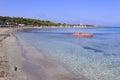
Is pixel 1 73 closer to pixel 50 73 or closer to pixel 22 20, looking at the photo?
pixel 50 73

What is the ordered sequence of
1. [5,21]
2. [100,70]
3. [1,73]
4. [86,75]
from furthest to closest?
[5,21] → [100,70] → [86,75] → [1,73]

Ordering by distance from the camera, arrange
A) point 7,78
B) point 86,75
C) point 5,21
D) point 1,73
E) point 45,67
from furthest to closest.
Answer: point 5,21 < point 45,67 < point 86,75 < point 1,73 < point 7,78

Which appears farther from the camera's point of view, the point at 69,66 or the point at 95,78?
the point at 69,66

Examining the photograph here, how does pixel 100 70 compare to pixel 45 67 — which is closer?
pixel 100 70

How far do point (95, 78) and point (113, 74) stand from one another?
1537mm

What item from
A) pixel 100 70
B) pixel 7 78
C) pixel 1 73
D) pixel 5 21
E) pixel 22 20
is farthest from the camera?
pixel 22 20

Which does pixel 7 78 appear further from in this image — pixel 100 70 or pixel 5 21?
pixel 5 21

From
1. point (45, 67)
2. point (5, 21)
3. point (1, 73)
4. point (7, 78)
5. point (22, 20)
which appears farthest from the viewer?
point (22, 20)

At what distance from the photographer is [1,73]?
12281mm

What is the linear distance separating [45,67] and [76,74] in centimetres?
300

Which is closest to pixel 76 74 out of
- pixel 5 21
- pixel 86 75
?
pixel 86 75

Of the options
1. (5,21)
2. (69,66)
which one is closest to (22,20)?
(5,21)

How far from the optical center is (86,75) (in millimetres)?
13492

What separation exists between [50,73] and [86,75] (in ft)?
6.39
